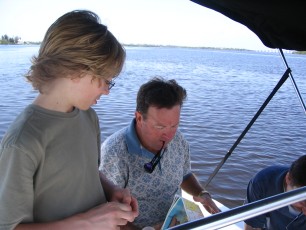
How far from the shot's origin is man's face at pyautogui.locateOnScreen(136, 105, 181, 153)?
2.05 meters

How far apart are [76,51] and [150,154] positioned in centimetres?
104

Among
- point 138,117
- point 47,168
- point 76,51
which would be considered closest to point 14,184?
point 47,168

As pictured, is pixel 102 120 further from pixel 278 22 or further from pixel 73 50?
pixel 73 50

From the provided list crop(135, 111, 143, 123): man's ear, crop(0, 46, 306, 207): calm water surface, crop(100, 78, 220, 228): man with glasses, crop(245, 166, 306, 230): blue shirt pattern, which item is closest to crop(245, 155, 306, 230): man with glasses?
crop(245, 166, 306, 230): blue shirt pattern

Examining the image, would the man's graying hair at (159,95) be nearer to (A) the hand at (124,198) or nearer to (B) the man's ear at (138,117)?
(B) the man's ear at (138,117)

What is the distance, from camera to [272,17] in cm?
211

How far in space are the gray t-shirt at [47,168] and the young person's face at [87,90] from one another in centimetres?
7

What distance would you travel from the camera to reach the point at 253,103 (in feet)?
41.7

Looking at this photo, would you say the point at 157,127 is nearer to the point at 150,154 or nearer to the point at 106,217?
the point at 150,154

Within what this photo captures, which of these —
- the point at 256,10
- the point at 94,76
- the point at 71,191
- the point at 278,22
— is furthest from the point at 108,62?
the point at 278,22

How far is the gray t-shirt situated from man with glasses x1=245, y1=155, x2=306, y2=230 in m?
1.31

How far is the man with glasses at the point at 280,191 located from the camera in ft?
6.77

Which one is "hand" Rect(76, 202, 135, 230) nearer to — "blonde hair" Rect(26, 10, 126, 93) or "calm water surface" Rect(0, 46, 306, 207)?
"blonde hair" Rect(26, 10, 126, 93)

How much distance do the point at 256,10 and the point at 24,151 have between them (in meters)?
1.68
